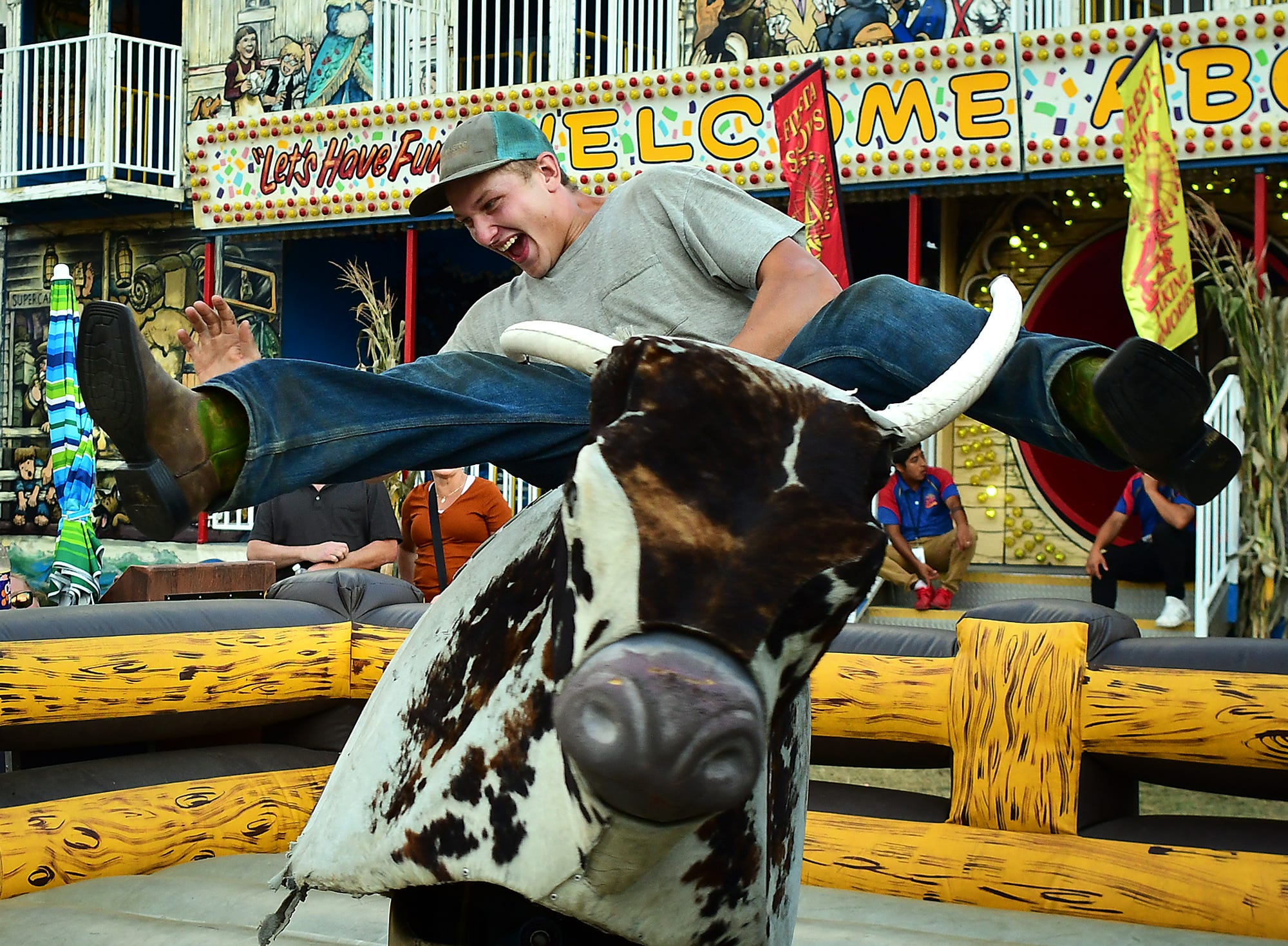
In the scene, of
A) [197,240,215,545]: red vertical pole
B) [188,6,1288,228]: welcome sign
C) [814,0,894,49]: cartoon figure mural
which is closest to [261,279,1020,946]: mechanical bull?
[188,6,1288,228]: welcome sign

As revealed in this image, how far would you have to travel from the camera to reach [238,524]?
12.4 metres

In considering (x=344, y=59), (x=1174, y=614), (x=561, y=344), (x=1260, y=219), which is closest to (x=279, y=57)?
(x=344, y=59)

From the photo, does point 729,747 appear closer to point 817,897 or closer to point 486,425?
point 486,425

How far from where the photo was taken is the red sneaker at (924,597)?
8727 mm

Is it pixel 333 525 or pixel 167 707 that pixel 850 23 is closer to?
pixel 333 525

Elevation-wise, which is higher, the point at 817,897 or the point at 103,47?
the point at 103,47

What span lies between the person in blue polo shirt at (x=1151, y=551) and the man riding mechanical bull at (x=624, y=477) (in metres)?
5.95

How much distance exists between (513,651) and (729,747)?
51 cm

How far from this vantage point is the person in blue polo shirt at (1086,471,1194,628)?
7758 millimetres

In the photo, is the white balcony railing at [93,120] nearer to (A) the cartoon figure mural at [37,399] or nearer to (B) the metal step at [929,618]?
(A) the cartoon figure mural at [37,399]

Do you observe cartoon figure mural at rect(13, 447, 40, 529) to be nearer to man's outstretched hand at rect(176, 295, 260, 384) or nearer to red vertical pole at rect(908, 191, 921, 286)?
red vertical pole at rect(908, 191, 921, 286)

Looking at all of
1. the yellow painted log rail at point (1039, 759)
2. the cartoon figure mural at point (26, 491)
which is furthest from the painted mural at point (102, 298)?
the yellow painted log rail at point (1039, 759)

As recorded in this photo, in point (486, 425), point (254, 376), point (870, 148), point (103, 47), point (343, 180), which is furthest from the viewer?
point (103, 47)

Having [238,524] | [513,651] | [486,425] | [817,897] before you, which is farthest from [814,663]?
[238,524]
